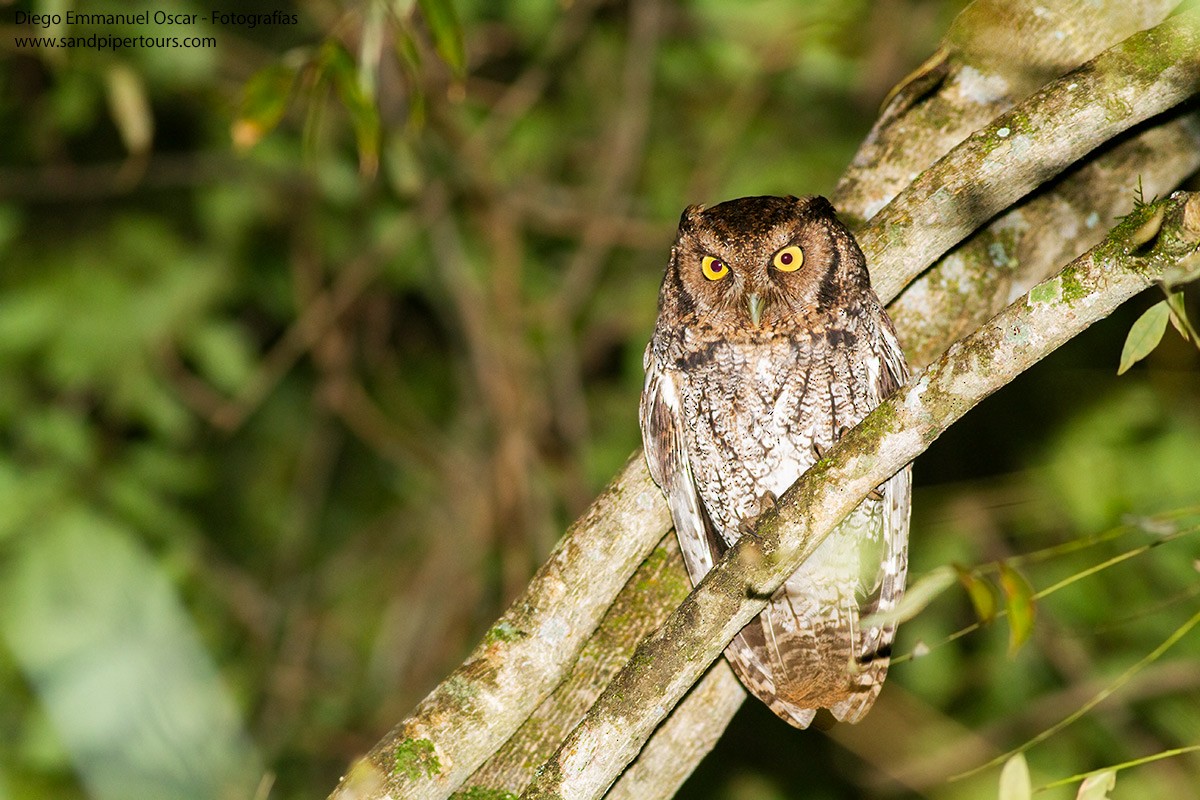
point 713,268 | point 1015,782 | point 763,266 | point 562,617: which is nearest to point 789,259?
point 763,266

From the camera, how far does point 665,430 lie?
2.49m

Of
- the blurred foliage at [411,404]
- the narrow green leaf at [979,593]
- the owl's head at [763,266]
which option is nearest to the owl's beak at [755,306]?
the owl's head at [763,266]

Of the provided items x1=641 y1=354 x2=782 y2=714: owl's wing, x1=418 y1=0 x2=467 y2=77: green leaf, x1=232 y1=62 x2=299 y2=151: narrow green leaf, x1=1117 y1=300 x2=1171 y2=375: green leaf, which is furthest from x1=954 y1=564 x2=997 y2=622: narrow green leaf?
x1=232 y1=62 x2=299 y2=151: narrow green leaf

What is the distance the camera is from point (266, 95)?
8.38 feet

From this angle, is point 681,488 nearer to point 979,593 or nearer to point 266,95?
point 979,593

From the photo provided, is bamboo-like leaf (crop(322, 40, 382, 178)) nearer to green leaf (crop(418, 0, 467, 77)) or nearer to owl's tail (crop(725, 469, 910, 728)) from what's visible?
green leaf (crop(418, 0, 467, 77))

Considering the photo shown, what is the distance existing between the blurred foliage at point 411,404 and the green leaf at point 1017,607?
1.90 m

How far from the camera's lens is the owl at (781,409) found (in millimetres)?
2365

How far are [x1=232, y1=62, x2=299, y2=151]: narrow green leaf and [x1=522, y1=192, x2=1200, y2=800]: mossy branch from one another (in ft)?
5.02

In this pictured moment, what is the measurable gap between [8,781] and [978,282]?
347 cm

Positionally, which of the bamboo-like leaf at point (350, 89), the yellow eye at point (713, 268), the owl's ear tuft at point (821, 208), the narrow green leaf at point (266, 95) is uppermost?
the narrow green leaf at point (266, 95)

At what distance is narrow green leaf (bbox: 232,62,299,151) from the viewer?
2514mm

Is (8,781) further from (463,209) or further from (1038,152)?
(1038,152)

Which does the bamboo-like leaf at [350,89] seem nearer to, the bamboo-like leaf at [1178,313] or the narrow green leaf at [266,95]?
the narrow green leaf at [266,95]
